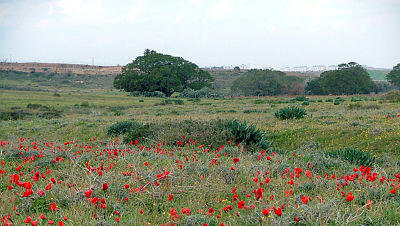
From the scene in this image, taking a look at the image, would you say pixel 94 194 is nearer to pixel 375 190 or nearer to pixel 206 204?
pixel 206 204

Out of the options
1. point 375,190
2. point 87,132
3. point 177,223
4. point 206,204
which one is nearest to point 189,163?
point 206,204

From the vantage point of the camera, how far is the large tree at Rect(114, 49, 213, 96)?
43.8 metres

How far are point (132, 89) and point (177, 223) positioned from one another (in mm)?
42133

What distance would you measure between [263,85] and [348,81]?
11.8m

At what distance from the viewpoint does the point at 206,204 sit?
13.7 ft

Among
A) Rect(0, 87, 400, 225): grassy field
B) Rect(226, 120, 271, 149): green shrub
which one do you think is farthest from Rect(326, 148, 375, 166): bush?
Rect(226, 120, 271, 149): green shrub

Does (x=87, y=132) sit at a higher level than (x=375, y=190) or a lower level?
lower

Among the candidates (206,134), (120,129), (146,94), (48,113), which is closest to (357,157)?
(206,134)

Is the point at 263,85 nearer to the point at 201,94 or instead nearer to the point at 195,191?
the point at 201,94

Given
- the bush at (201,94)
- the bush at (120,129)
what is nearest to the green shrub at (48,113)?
the bush at (120,129)

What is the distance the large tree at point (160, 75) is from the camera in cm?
4375

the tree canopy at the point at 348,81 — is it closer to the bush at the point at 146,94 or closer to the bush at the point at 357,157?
the bush at the point at 146,94

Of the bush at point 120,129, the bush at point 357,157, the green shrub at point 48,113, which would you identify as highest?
the bush at point 357,157

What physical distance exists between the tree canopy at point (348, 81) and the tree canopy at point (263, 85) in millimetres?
5363
